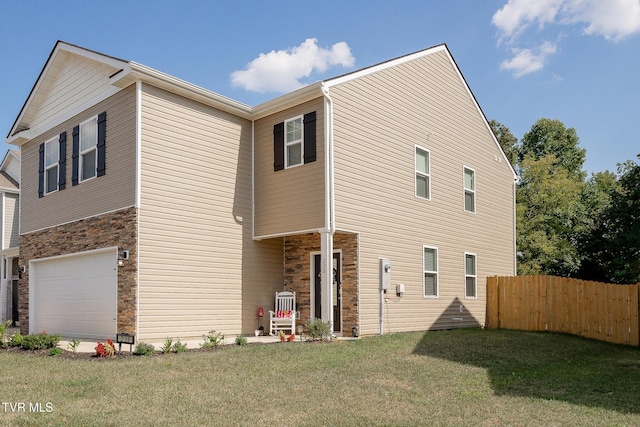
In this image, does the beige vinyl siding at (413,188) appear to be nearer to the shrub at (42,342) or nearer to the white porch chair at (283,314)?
the white porch chair at (283,314)

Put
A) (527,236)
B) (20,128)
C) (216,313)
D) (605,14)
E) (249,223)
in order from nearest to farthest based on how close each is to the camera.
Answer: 1. (216,313)
2. (249,223)
3. (20,128)
4. (605,14)
5. (527,236)

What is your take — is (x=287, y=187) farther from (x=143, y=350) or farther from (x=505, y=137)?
(x=505, y=137)

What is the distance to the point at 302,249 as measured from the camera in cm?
1413

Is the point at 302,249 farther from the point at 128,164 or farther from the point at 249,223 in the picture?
the point at 128,164

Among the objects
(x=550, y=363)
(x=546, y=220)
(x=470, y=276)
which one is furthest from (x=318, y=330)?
(x=546, y=220)

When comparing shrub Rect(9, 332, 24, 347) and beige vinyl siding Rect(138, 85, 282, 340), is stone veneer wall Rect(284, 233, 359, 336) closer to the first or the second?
beige vinyl siding Rect(138, 85, 282, 340)

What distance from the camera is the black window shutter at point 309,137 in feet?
41.7

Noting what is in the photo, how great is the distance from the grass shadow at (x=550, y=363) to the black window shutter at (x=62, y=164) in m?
10.1

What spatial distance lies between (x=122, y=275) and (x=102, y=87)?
4.72m

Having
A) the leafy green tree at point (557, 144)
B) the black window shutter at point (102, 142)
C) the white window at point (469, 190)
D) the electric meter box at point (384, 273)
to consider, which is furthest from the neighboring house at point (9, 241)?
the leafy green tree at point (557, 144)

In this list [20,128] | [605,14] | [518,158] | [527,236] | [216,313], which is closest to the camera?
[216,313]

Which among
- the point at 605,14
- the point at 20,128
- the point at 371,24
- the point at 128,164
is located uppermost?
the point at 605,14

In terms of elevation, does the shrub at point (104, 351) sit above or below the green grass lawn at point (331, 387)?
above

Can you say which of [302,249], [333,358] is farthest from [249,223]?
[333,358]
